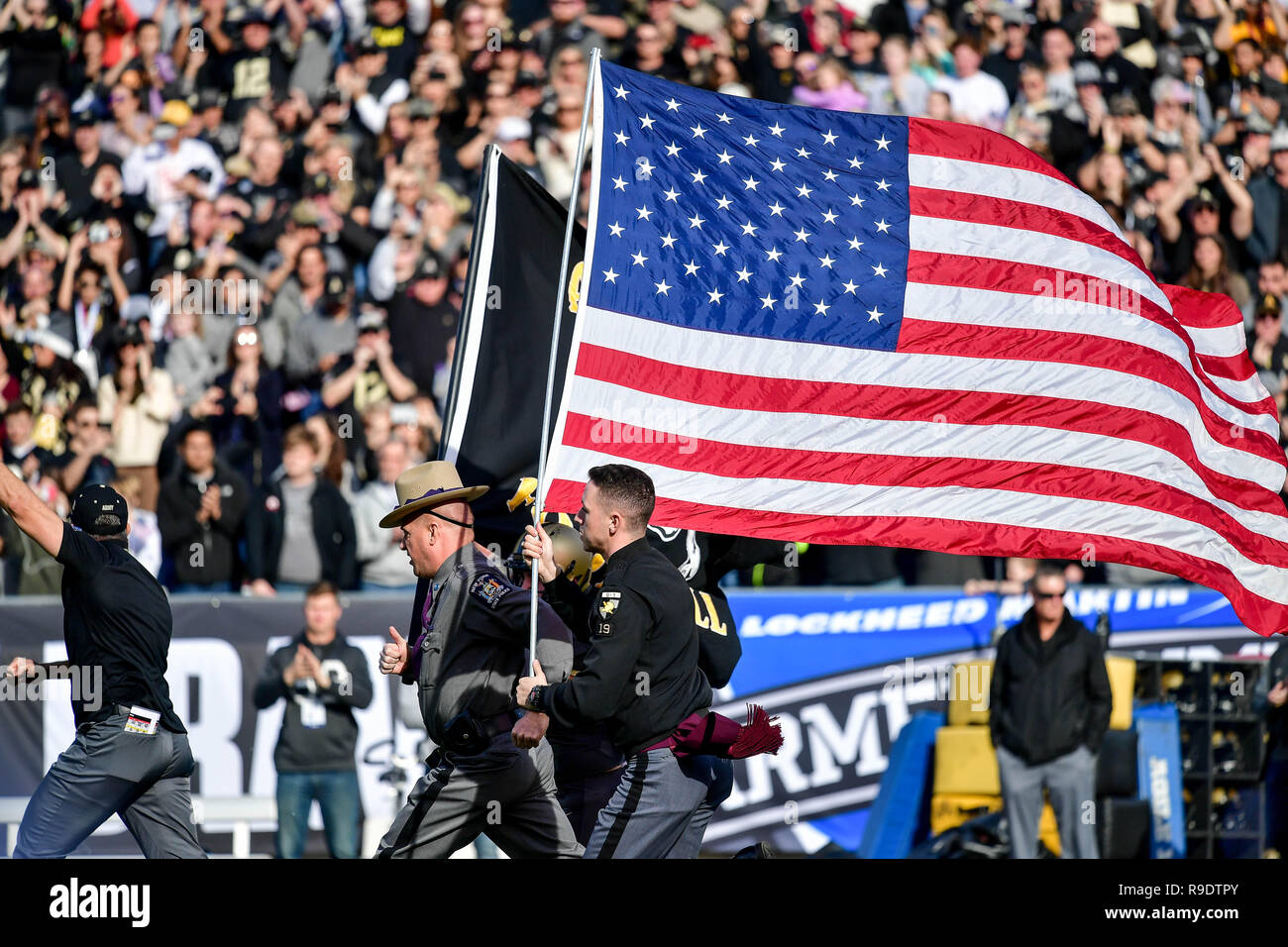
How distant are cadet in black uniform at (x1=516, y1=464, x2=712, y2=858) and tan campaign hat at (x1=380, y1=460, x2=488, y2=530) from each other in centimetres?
54

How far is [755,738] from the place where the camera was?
8742mm

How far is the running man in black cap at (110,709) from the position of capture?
8727mm

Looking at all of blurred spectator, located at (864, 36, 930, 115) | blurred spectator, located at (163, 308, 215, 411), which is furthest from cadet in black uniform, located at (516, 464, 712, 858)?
blurred spectator, located at (864, 36, 930, 115)

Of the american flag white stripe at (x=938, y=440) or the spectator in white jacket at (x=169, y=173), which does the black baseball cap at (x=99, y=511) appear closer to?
the american flag white stripe at (x=938, y=440)

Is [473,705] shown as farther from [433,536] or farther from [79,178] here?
[79,178]

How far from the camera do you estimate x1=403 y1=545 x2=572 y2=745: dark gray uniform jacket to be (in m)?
8.24

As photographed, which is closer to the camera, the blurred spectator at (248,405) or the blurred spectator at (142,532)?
the blurred spectator at (142,532)

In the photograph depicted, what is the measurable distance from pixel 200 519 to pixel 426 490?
18.0 ft

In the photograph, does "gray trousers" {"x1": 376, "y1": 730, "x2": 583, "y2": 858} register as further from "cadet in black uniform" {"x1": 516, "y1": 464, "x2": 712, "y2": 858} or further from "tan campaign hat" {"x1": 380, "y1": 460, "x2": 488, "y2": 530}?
"tan campaign hat" {"x1": 380, "y1": 460, "x2": 488, "y2": 530}

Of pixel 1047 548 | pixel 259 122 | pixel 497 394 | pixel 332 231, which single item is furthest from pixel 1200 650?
pixel 259 122

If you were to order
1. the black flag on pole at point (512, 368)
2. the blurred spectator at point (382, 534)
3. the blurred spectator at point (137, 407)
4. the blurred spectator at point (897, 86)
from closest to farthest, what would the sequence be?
1. the black flag on pole at point (512, 368)
2. the blurred spectator at point (382, 534)
3. the blurred spectator at point (137, 407)
4. the blurred spectator at point (897, 86)

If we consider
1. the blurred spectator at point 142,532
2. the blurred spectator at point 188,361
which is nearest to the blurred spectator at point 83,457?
the blurred spectator at point 142,532

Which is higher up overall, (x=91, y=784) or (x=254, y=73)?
(x=254, y=73)

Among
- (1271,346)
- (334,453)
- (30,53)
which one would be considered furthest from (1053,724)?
(30,53)
